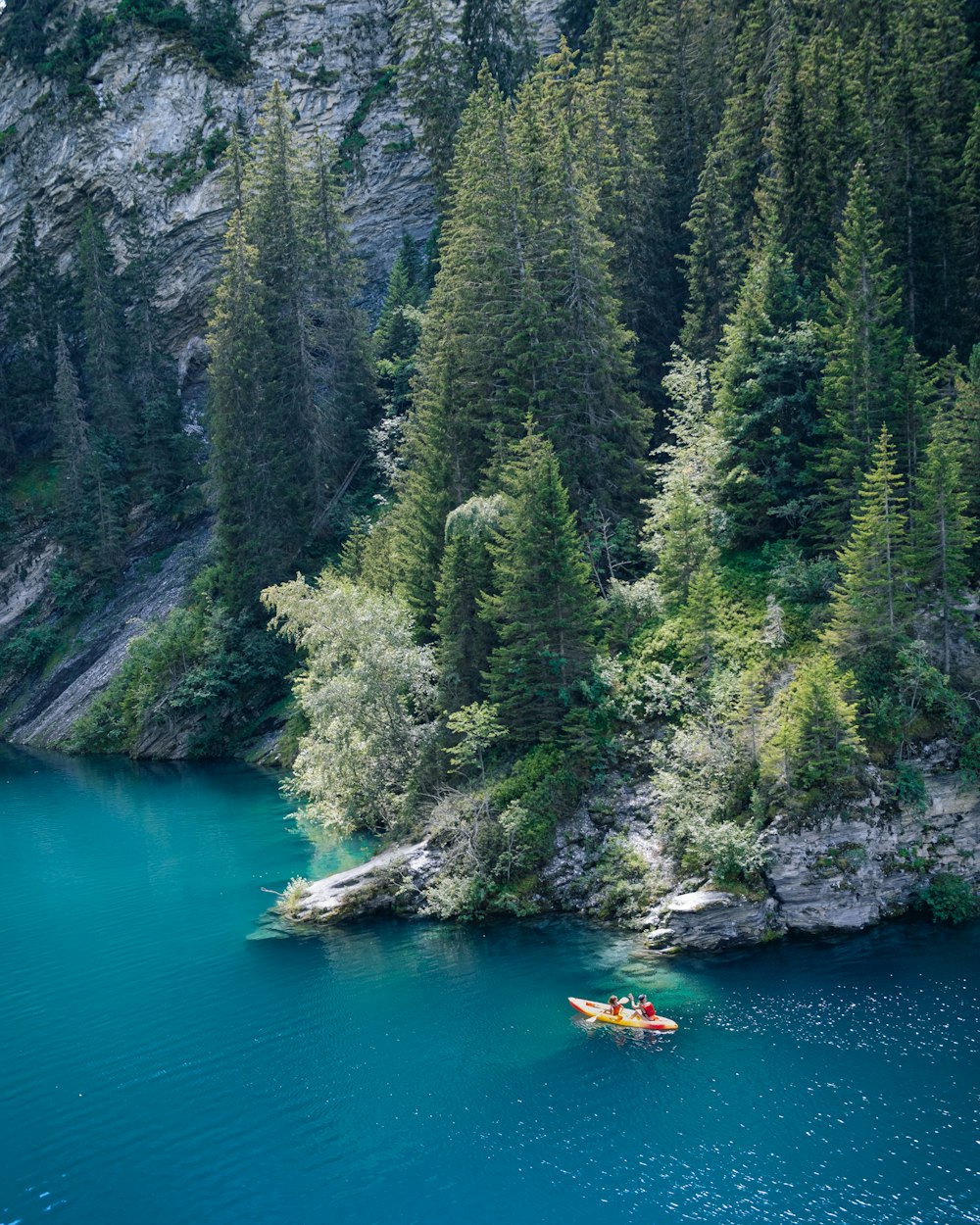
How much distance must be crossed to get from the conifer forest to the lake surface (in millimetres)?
3093

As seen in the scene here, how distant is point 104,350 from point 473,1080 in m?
69.4

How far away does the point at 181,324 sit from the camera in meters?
80.5

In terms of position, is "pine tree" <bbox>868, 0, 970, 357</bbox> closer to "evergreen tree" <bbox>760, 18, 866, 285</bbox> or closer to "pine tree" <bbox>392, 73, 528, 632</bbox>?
"evergreen tree" <bbox>760, 18, 866, 285</bbox>

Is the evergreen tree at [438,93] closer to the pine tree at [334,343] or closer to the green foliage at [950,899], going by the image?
the pine tree at [334,343]

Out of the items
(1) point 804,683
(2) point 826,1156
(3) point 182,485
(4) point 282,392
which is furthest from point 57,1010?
(3) point 182,485

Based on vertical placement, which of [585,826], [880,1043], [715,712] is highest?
[715,712]

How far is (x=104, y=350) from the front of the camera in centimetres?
7538

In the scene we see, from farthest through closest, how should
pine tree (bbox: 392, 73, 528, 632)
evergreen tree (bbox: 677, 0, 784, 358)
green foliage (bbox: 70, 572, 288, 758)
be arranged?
1. green foliage (bbox: 70, 572, 288, 758)
2. evergreen tree (bbox: 677, 0, 784, 358)
3. pine tree (bbox: 392, 73, 528, 632)

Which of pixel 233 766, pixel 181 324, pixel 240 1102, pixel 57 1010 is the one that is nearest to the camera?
pixel 240 1102

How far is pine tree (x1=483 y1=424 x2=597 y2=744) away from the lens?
3131 centimetres

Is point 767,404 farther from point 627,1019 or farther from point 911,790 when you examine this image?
point 627,1019

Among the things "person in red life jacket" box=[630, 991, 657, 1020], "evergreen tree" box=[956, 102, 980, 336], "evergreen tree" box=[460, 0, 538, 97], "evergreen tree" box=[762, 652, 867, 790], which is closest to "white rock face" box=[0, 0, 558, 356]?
"evergreen tree" box=[460, 0, 538, 97]

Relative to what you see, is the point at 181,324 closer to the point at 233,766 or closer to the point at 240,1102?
the point at 233,766

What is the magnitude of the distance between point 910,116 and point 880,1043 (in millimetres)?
36386
